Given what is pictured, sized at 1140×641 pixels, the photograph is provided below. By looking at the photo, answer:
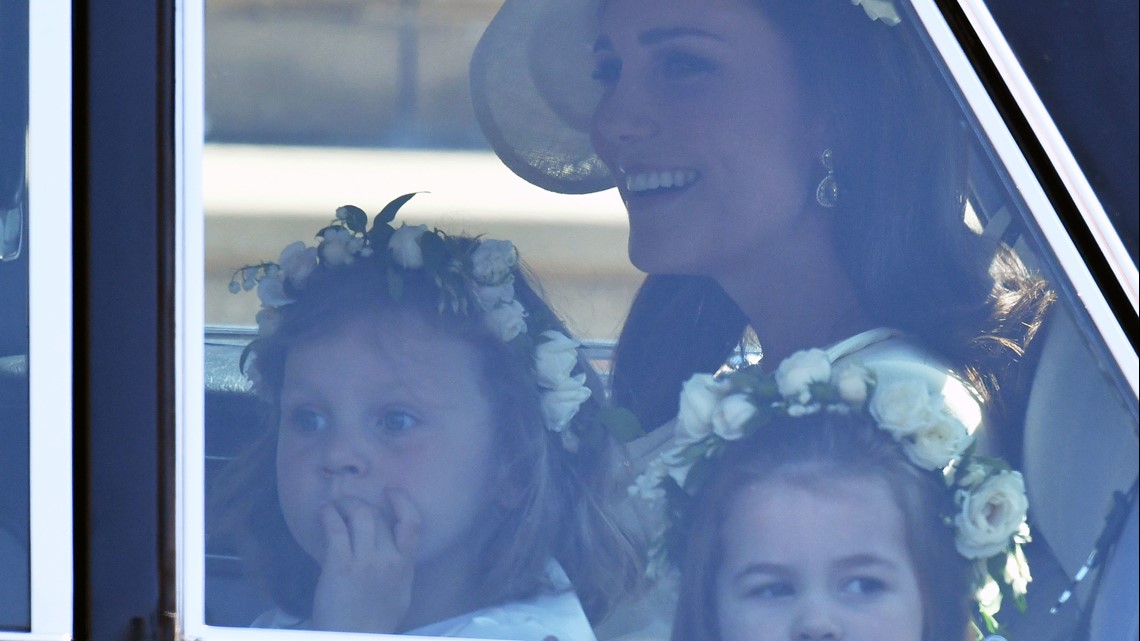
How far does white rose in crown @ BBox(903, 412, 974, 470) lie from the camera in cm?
119

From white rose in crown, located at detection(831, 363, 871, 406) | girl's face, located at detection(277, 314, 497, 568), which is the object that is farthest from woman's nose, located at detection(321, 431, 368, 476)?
white rose in crown, located at detection(831, 363, 871, 406)

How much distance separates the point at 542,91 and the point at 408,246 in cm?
24

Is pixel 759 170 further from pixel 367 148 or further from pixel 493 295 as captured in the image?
pixel 367 148

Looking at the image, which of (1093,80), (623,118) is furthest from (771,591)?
(1093,80)

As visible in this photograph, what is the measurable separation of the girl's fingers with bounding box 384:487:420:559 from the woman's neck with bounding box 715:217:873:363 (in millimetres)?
453

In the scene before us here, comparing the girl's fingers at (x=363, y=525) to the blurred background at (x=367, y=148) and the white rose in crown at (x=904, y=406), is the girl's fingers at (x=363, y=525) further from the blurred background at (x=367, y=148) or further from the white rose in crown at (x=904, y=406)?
the white rose in crown at (x=904, y=406)

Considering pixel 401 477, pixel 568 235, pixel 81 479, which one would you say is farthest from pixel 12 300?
pixel 568 235

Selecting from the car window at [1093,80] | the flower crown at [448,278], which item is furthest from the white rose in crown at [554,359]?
the car window at [1093,80]

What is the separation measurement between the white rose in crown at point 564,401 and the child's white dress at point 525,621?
17 centimetres

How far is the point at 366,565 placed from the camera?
126 centimetres

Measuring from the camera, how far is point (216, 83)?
1238 millimetres

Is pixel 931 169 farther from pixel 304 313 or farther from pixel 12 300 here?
pixel 12 300

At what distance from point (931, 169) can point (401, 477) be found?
70 cm

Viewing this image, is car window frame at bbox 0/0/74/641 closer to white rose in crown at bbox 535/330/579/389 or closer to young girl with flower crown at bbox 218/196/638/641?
young girl with flower crown at bbox 218/196/638/641
